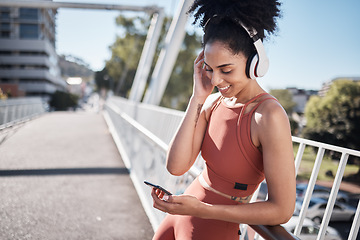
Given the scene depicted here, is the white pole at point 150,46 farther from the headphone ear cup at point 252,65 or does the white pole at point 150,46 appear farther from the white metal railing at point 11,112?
the headphone ear cup at point 252,65

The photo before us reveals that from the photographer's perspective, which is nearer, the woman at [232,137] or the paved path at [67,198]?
the woman at [232,137]

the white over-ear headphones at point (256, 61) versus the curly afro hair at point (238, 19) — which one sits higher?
the curly afro hair at point (238, 19)

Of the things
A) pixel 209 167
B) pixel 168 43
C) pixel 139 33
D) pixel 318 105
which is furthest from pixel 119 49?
pixel 209 167

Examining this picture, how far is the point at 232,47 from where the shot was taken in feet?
3.94

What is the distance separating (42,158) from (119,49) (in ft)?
102

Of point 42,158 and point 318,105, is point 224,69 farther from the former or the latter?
point 318,105

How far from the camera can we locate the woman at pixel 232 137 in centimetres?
108

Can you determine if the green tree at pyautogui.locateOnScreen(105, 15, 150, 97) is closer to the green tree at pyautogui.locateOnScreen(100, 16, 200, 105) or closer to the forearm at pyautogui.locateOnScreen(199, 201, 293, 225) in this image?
the green tree at pyautogui.locateOnScreen(100, 16, 200, 105)

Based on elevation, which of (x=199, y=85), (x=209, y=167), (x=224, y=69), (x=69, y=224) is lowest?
(x=69, y=224)

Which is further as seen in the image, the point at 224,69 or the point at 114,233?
the point at 114,233

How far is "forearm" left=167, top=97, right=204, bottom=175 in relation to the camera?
1449mm

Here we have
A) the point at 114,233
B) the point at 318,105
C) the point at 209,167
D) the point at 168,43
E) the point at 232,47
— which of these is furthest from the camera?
the point at 318,105

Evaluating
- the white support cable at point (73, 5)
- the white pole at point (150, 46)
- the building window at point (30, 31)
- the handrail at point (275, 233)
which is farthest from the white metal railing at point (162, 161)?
the building window at point (30, 31)

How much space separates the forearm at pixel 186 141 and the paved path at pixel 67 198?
2.47m
